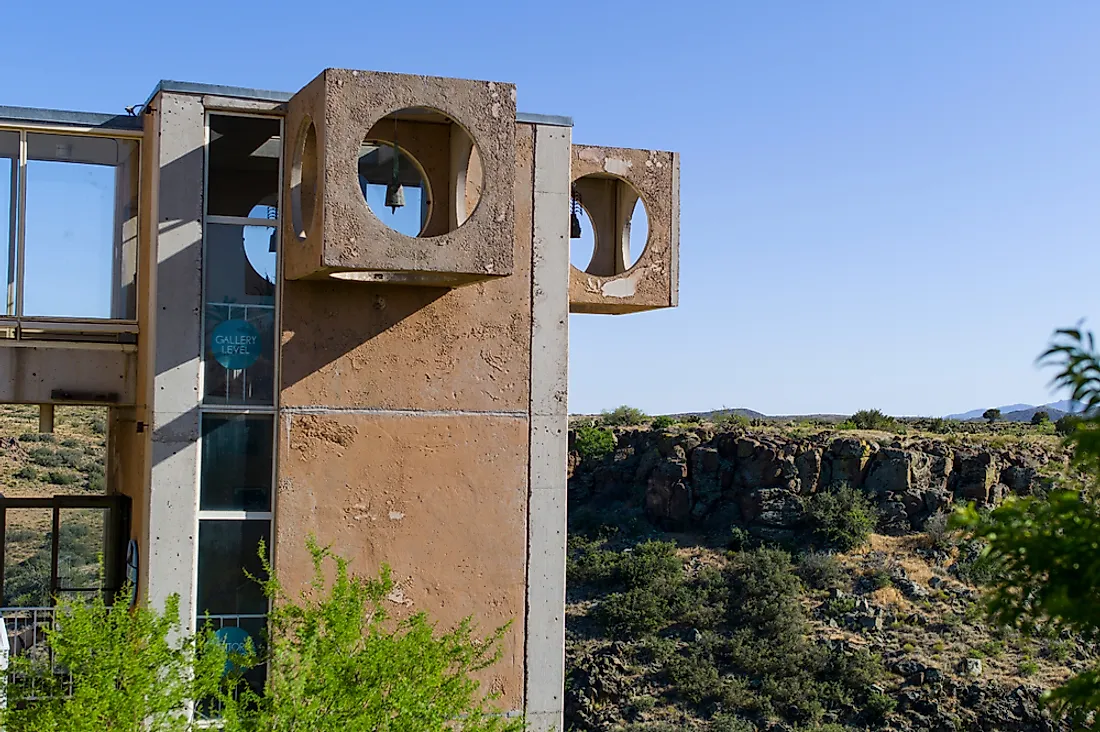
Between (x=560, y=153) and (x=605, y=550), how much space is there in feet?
103

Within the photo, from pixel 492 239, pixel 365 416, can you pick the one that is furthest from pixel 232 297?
pixel 492 239

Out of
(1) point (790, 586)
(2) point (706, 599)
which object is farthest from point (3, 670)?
(2) point (706, 599)

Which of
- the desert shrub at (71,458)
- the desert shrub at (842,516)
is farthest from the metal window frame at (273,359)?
the desert shrub at (71,458)

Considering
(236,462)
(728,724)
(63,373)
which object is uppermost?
(63,373)

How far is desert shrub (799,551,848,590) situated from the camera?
37750 mm

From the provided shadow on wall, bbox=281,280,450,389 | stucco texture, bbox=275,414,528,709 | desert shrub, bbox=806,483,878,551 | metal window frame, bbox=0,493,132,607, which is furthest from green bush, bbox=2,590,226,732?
desert shrub, bbox=806,483,878,551

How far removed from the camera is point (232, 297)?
990 centimetres

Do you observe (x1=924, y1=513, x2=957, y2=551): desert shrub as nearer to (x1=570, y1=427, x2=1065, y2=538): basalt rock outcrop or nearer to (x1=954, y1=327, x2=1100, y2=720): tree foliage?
(x1=570, y1=427, x2=1065, y2=538): basalt rock outcrop

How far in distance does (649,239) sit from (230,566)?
448 centimetres

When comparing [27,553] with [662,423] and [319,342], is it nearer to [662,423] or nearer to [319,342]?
[662,423]

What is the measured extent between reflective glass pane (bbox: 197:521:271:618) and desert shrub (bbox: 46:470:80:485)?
3125 centimetres

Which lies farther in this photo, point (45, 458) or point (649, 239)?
point (45, 458)

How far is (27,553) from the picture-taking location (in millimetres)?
33531

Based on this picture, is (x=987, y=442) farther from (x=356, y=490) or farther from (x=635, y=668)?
(x=356, y=490)
